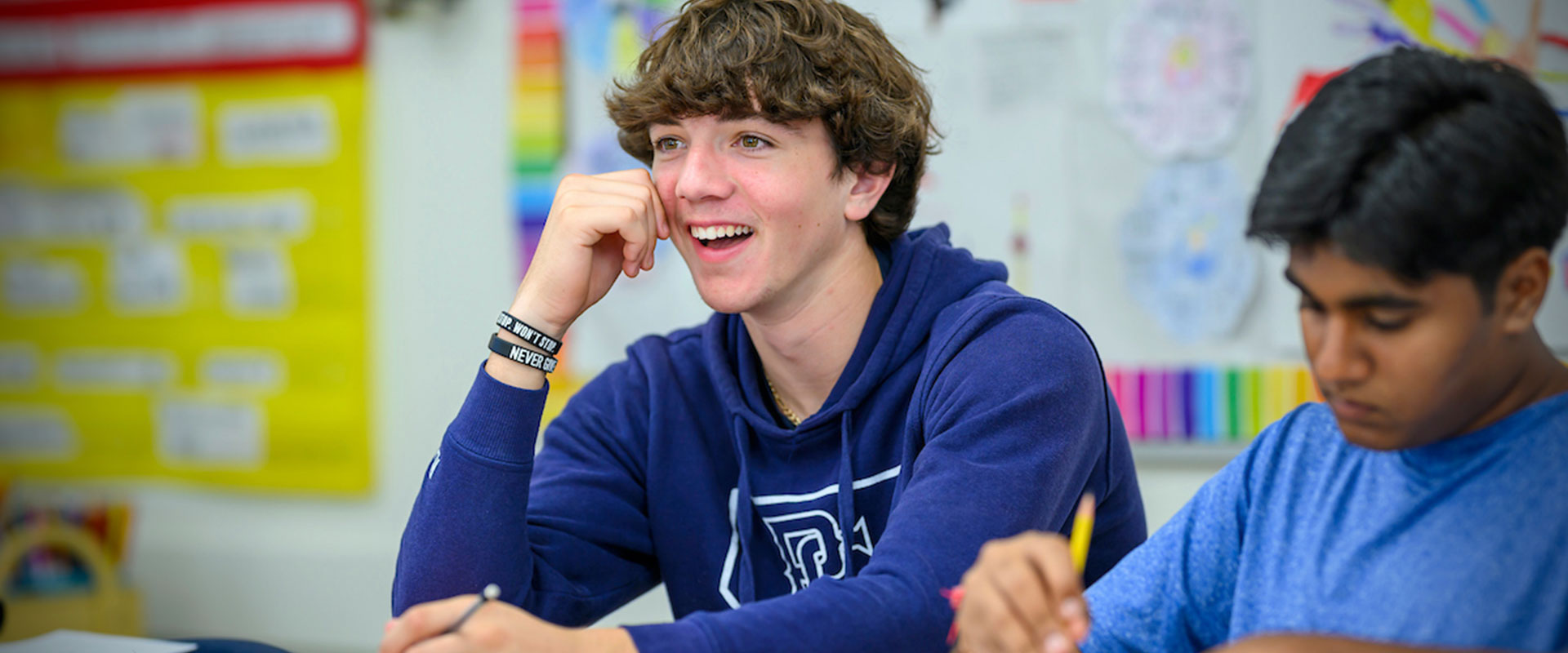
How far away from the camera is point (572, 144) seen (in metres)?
2.48

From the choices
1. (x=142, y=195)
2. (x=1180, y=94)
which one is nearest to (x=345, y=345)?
(x=142, y=195)

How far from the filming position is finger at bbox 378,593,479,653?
887 mm

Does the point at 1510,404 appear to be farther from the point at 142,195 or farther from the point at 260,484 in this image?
the point at 142,195

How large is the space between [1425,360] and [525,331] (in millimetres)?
838

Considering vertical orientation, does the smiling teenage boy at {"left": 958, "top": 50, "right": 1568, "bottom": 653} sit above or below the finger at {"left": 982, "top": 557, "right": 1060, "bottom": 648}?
above

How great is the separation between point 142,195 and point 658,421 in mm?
2021

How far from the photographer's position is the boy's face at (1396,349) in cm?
69

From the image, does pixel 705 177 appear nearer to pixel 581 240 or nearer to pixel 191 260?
pixel 581 240

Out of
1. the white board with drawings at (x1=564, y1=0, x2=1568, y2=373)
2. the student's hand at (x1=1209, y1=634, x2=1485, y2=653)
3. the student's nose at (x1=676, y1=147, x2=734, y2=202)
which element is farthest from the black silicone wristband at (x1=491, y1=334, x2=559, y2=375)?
the white board with drawings at (x1=564, y1=0, x2=1568, y2=373)

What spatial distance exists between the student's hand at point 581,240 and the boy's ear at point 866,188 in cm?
22

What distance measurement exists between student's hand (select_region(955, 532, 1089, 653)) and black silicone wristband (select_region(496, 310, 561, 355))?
25.1 inches

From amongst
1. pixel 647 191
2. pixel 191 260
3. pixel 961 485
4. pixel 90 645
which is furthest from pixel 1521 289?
pixel 191 260

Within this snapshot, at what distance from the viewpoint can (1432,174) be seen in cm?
68

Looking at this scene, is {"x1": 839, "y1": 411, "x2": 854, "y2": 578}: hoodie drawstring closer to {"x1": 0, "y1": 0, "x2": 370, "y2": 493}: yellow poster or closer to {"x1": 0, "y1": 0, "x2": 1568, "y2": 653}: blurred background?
{"x1": 0, "y1": 0, "x2": 1568, "y2": 653}: blurred background
